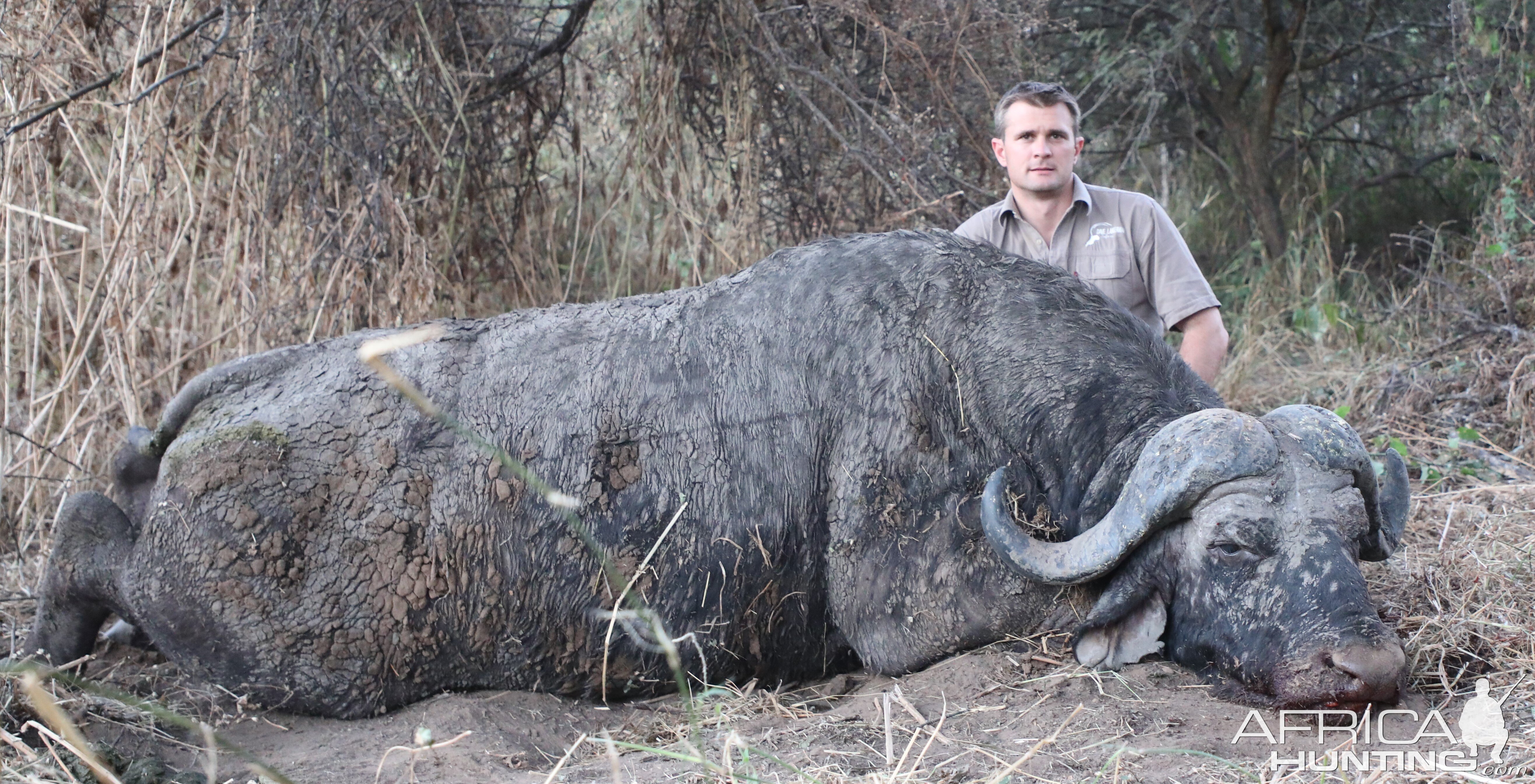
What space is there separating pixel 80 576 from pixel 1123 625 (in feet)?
11.3

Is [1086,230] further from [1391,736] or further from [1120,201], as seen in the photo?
[1391,736]

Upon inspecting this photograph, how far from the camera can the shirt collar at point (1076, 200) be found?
4934 millimetres

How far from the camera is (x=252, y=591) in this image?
12.7ft

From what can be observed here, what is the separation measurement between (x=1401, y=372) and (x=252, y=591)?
223 inches

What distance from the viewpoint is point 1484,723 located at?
2891mm

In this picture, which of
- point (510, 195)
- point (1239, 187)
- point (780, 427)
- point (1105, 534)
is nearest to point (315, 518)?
point (780, 427)

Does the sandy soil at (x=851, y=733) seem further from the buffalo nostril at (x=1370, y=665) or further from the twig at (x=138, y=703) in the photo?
the twig at (x=138, y=703)

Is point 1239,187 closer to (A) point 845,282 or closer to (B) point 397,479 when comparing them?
(A) point 845,282

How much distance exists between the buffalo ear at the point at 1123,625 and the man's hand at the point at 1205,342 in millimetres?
1826

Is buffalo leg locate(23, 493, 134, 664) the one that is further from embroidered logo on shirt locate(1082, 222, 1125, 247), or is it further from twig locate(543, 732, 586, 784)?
embroidered logo on shirt locate(1082, 222, 1125, 247)

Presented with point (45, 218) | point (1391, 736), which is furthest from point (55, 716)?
point (45, 218)

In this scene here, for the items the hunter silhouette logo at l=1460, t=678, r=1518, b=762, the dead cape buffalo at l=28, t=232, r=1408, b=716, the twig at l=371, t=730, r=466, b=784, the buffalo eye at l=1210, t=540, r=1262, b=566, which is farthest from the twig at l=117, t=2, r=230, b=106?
the hunter silhouette logo at l=1460, t=678, r=1518, b=762

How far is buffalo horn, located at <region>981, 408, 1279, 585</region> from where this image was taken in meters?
3.09

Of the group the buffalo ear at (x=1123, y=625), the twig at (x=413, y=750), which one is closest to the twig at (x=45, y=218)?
the twig at (x=413, y=750)
